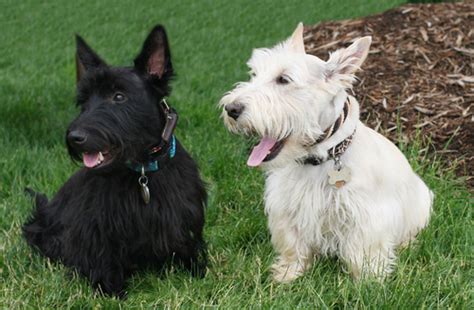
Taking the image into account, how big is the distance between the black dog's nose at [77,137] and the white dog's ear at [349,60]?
1.24 meters

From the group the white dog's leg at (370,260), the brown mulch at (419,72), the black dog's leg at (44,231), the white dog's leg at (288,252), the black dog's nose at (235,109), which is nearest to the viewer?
the black dog's nose at (235,109)

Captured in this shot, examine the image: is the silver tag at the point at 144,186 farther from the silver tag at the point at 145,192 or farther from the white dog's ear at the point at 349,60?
the white dog's ear at the point at 349,60

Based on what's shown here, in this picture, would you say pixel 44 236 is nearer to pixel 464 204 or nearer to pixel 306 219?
pixel 306 219

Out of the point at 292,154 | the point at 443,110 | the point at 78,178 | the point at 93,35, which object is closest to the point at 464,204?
the point at 443,110

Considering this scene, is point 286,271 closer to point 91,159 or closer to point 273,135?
point 273,135

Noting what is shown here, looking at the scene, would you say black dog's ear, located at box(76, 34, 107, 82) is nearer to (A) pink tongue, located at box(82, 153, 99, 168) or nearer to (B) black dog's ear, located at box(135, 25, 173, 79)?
(B) black dog's ear, located at box(135, 25, 173, 79)

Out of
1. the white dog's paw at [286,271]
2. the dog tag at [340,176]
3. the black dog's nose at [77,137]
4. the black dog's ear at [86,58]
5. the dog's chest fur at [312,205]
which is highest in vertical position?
the black dog's ear at [86,58]

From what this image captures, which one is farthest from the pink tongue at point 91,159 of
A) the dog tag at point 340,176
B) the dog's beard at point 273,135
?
the dog tag at point 340,176

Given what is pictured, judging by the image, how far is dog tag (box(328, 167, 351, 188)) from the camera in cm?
344

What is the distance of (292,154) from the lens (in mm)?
3363

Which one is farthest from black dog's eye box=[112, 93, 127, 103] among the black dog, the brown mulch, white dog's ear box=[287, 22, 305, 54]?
the brown mulch

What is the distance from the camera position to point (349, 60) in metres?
3.29

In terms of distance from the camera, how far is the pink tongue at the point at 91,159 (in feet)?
10.9

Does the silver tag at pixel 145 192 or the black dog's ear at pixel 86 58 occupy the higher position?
the black dog's ear at pixel 86 58
